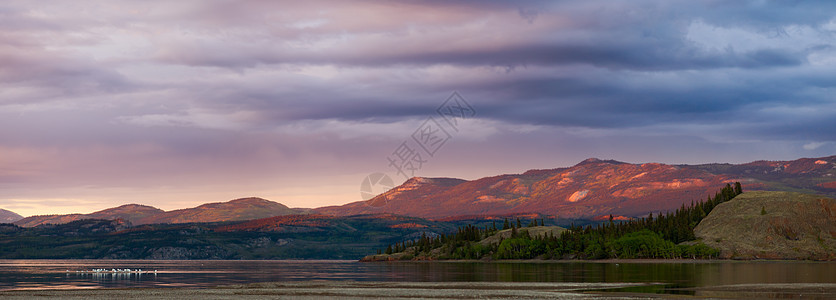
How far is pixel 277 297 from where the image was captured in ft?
388

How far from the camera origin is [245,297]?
118688 millimetres

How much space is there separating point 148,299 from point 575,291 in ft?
215

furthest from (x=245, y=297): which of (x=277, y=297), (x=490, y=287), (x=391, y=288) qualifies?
(x=490, y=287)

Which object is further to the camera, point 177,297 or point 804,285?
point 804,285

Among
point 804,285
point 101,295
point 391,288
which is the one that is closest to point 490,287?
point 391,288

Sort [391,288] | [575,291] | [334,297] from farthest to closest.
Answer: [391,288] → [575,291] → [334,297]

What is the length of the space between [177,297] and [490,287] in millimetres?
57132

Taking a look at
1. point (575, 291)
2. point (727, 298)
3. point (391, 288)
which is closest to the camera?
point (727, 298)

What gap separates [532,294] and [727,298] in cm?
2775

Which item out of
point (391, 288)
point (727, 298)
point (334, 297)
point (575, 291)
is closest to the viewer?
point (727, 298)

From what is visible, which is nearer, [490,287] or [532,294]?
[532,294]

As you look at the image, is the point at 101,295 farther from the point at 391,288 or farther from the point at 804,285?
the point at 804,285

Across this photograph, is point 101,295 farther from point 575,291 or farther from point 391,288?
point 575,291

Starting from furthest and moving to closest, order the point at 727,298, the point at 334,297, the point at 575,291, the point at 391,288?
the point at 391,288 → the point at 575,291 → the point at 334,297 → the point at 727,298
